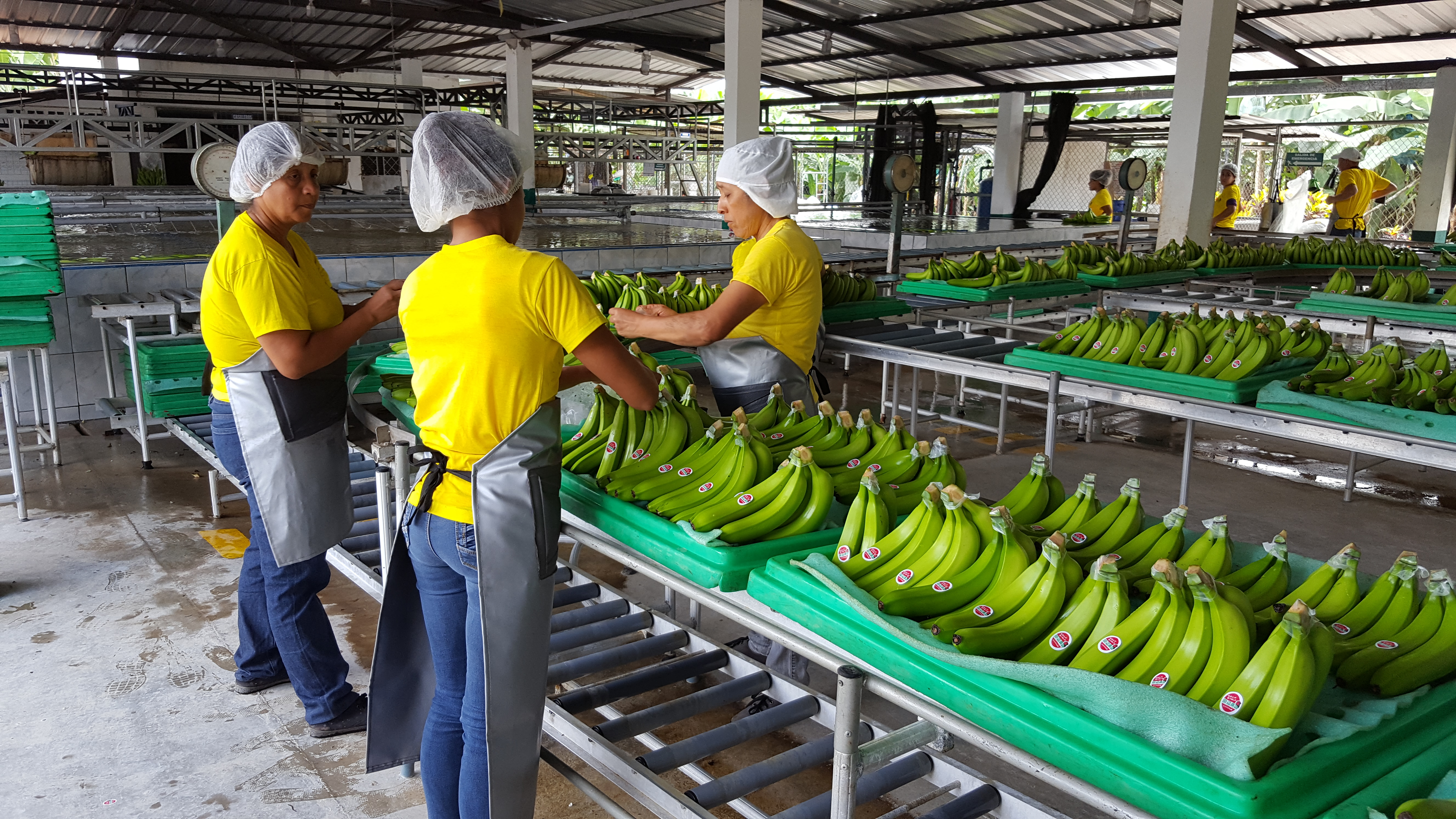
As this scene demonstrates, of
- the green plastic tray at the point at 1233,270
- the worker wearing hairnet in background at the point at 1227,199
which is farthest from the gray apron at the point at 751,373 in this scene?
the worker wearing hairnet in background at the point at 1227,199

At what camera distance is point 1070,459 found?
6.83 metres

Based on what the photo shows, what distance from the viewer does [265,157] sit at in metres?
2.71

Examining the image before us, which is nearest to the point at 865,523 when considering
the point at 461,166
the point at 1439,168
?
the point at 461,166

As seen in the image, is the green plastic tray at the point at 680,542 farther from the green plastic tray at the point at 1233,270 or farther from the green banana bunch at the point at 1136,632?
the green plastic tray at the point at 1233,270

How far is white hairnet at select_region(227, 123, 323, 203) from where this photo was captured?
271cm

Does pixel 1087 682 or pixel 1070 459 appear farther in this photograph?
pixel 1070 459

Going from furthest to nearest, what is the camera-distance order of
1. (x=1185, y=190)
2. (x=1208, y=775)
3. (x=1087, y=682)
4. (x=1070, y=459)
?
(x=1185, y=190) < (x=1070, y=459) < (x=1087, y=682) < (x=1208, y=775)

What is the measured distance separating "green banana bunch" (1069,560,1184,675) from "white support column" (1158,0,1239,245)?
28.5ft

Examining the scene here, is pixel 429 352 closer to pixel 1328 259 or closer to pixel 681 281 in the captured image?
pixel 681 281

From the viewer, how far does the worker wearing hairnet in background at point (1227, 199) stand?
12.5 m

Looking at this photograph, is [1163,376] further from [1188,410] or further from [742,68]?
[742,68]

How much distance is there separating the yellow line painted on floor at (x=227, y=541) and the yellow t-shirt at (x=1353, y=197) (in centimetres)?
1231

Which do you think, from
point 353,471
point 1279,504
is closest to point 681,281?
point 353,471

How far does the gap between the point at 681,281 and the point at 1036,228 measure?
1041cm
